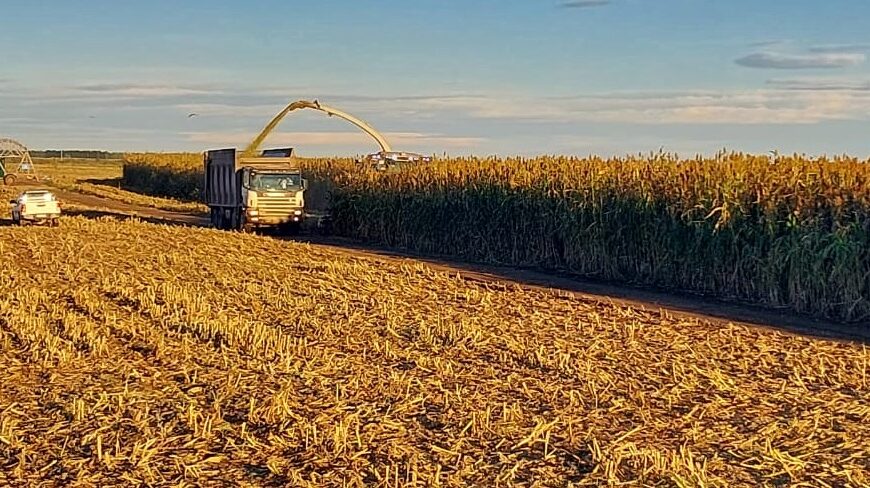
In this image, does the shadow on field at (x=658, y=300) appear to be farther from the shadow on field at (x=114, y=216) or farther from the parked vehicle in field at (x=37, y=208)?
the shadow on field at (x=114, y=216)

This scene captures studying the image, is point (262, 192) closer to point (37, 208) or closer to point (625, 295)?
point (37, 208)

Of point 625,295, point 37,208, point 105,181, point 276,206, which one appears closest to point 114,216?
point 37,208

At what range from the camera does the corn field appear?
18.7 m

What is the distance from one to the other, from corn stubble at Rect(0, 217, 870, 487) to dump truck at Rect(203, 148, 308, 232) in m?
15.5

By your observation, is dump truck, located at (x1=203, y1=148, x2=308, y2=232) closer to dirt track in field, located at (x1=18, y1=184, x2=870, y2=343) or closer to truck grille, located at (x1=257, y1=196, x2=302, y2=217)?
truck grille, located at (x1=257, y1=196, x2=302, y2=217)

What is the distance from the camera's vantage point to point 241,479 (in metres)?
7.98

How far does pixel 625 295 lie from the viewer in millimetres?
20688

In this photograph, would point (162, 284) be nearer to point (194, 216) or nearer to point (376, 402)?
point (376, 402)

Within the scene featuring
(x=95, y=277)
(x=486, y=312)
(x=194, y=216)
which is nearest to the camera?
(x=486, y=312)

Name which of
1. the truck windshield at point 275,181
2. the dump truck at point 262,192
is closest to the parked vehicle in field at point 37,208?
the dump truck at point 262,192

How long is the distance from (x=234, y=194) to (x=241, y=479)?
28593mm

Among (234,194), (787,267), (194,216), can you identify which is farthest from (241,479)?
(194,216)

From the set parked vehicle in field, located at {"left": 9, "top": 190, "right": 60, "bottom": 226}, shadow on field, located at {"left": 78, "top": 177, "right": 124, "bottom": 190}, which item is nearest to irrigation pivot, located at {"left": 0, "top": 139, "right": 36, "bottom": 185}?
shadow on field, located at {"left": 78, "top": 177, "right": 124, "bottom": 190}

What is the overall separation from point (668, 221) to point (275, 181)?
51.6 ft
